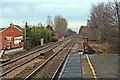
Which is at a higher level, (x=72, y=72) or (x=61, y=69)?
(x=72, y=72)

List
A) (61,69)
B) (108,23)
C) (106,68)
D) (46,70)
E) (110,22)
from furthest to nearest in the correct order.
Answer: (108,23), (110,22), (46,70), (61,69), (106,68)

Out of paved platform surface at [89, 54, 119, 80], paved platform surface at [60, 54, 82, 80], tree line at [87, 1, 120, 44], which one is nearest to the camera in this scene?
paved platform surface at [60, 54, 82, 80]

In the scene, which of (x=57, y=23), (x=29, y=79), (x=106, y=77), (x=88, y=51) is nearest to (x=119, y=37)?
(x=106, y=77)

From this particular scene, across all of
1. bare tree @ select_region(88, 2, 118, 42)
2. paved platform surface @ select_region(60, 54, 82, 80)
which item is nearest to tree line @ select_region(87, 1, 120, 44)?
bare tree @ select_region(88, 2, 118, 42)

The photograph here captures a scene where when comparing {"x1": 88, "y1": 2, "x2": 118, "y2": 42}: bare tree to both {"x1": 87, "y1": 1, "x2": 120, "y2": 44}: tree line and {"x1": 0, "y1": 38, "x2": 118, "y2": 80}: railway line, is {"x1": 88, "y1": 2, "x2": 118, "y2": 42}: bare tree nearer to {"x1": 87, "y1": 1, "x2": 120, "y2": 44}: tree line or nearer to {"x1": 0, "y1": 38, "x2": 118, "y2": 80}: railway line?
{"x1": 87, "y1": 1, "x2": 120, "y2": 44}: tree line

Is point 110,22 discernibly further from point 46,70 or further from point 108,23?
point 46,70

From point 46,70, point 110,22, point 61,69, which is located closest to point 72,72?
point 61,69

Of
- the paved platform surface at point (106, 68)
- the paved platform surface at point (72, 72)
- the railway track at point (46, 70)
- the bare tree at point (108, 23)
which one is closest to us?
the paved platform surface at point (72, 72)

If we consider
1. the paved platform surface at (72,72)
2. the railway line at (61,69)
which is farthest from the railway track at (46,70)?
the paved platform surface at (72,72)

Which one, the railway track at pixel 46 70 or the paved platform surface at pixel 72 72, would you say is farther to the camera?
the railway track at pixel 46 70

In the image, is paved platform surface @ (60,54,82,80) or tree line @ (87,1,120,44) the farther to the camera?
tree line @ (87,1,120,44)

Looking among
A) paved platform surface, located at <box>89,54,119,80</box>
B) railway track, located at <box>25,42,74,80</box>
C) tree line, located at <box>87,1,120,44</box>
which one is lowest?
railway track, located at <box>25,42,74,80</box>

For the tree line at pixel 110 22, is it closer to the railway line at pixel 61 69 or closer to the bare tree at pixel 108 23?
the bare tree at pixel 108 23

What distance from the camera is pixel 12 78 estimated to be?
16141 mm
